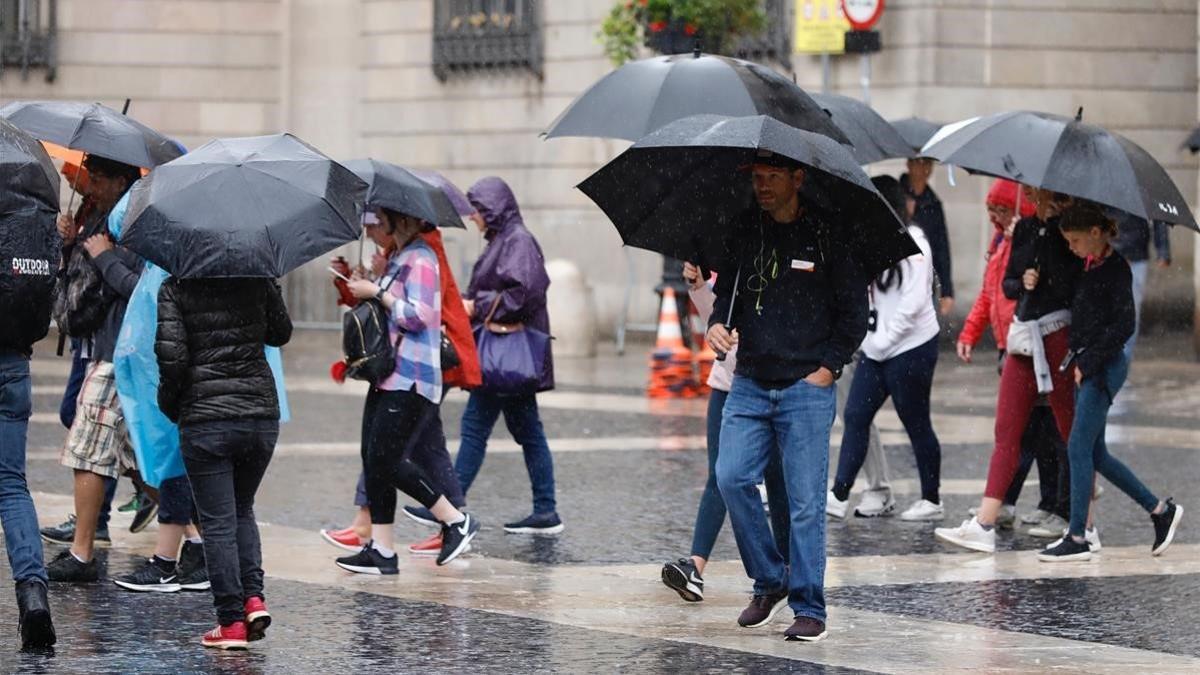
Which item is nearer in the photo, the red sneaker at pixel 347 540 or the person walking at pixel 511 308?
the red sneaker at pixel 347 540

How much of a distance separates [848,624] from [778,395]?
36.0 inches

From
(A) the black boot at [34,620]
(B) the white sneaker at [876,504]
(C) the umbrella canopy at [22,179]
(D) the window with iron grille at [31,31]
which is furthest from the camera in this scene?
(D) the window with iron grille at [31,31]

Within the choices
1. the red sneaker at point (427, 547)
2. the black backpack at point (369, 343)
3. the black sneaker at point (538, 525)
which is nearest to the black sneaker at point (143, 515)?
the red sneaker at point (427, 547)

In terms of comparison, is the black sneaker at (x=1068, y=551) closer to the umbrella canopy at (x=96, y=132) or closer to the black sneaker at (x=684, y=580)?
the black sneaker at (x=684, y=580)

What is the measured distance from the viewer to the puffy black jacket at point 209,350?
7.55 m

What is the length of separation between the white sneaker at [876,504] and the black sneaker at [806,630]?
3.52 m

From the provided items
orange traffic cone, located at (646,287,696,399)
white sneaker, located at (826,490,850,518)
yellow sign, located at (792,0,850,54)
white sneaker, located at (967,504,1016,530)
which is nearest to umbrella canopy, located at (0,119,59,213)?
white sneaker, located at (826,490,850,518)

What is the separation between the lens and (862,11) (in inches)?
776

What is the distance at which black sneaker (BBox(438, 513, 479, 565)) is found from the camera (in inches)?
373

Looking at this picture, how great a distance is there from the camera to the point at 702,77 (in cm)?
912

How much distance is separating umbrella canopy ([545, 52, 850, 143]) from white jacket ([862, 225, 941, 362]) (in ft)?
6.65

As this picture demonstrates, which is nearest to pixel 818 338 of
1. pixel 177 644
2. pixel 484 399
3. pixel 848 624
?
pixel 848 624

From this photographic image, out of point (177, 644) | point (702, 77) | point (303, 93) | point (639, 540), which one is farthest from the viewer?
point (303, 93)

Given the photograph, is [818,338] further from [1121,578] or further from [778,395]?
[1121,578]
